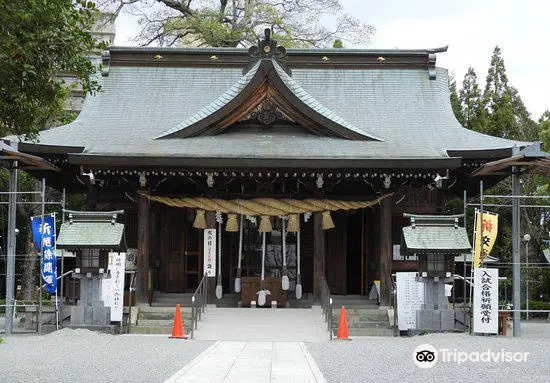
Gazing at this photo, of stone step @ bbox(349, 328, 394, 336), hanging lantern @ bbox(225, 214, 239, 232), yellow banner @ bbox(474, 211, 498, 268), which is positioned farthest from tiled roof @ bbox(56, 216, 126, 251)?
yellow banner @ bbox(474, 211, 498, 268)

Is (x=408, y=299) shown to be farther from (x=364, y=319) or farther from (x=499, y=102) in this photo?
(x=499, y=102)

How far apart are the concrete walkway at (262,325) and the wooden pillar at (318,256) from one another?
0.55m

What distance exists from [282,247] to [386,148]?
3.74 metres

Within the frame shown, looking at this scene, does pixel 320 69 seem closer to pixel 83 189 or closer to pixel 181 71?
pixel 181 71

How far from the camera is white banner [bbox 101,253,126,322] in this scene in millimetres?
17297

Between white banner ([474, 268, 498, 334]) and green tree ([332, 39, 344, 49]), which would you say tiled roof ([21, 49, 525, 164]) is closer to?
white banner ([474, 268, 498, 334])

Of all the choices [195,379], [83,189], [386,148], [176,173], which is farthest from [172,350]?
[83,189]

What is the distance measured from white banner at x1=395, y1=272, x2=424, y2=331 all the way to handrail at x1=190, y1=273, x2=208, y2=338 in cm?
453

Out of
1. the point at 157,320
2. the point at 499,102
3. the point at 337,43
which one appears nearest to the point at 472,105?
the point at 499,102

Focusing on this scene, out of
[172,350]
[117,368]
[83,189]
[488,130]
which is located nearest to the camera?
[117,368]

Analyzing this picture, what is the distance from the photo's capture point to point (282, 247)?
20328mm

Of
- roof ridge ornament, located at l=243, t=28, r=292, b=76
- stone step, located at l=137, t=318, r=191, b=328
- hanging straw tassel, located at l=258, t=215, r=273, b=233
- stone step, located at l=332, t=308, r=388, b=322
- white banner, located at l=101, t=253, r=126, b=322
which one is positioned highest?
roof ridge ornament, located at l=243, t=28, r=292, b=76

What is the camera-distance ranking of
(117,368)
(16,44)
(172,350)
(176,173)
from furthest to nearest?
(176,173) → (172,350) → (117,368) → (16,44)

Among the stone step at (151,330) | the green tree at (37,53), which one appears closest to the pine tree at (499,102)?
the stone step at (151,330)
